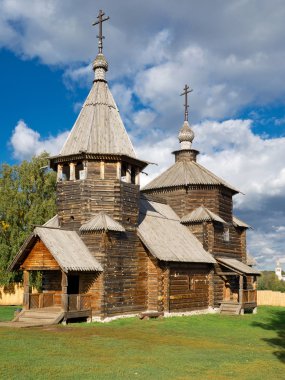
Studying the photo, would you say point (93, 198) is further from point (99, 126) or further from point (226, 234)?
point (226, 234)

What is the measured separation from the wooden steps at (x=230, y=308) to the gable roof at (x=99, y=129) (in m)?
11.5

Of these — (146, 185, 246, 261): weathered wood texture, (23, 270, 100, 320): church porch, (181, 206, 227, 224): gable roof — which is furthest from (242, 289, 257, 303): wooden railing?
(23, 270, 100, 320): church porch

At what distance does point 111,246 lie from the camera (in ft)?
79.6

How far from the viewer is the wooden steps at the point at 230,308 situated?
2975 centimetres

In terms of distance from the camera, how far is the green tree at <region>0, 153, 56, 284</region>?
121 ft

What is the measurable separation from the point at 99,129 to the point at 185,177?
1001cm

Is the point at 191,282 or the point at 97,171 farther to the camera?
the point at 191,282

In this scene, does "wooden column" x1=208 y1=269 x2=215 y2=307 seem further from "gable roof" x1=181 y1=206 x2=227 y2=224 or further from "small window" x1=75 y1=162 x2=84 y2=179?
"small window" x1=75 y1=162 x2=84 y2=179

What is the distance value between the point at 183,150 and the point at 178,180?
383cm

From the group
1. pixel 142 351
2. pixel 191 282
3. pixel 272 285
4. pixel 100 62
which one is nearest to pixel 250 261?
pixel 191 282

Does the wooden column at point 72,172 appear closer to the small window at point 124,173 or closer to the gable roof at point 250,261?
the small window at point 124,173

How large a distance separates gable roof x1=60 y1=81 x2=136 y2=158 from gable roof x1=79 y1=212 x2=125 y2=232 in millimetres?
3403

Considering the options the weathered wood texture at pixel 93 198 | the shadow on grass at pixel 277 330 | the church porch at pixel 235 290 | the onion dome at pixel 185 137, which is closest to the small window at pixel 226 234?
the church porch at pixel 235 290

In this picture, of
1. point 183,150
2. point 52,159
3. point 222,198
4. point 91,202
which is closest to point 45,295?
point 91,202
